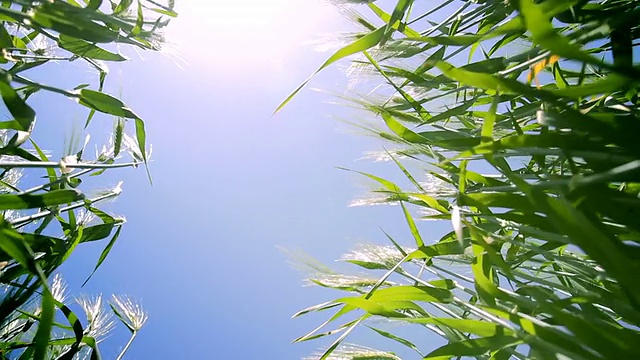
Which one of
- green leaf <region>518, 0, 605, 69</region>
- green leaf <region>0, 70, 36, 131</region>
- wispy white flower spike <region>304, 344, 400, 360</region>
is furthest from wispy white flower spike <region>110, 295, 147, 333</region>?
green leaf <region>518, 0, 605, 69</region>

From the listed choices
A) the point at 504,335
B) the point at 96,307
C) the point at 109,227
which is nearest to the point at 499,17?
the point at 504,335

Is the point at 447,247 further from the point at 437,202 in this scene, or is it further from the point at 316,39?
the point at 316,39

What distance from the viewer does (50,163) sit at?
0.40 metres

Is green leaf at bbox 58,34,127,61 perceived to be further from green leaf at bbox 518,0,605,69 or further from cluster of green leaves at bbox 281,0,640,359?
green leaf at bbox 518,0,605,69

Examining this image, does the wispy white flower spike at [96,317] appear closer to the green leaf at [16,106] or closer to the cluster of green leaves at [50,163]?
the cluster of green leaves at [50,163]

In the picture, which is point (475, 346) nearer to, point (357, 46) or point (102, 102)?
point (357, 46)

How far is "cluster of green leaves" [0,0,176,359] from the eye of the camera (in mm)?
359

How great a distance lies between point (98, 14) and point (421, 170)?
0.45 meters

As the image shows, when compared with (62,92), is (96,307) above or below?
below

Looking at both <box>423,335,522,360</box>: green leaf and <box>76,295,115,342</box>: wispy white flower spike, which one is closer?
<box>423,335,522,360</box>: green leaf

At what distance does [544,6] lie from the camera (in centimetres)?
34

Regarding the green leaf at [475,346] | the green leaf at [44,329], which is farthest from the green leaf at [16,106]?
the green leaf at [475,346]

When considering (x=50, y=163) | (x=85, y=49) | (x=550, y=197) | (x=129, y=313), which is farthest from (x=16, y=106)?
(x=129, y=313)

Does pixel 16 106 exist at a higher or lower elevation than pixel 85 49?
lower
